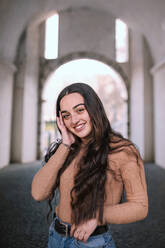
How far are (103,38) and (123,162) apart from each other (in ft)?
29.8

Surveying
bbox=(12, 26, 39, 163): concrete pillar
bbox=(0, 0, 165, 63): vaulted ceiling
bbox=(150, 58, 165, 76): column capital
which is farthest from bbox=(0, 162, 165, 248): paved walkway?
bbox=(0, 0, 165, 63): vaulted ceiling

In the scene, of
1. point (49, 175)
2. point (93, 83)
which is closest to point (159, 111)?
point (49, 175)

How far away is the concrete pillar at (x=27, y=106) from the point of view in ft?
24.6

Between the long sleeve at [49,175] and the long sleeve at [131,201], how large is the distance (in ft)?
0.87

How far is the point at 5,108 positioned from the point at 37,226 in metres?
4.89

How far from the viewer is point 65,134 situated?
1.02m

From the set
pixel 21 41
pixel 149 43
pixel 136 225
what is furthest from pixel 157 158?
pixel 21 41

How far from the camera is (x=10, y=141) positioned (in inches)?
290

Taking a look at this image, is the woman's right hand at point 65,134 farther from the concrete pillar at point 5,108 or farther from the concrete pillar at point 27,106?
the concrete pillar at point 27,106

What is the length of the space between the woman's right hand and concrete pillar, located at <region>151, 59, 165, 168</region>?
608cm

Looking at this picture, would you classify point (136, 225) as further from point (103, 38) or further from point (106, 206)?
point (103, 38)

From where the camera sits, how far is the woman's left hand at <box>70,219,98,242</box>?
842mm

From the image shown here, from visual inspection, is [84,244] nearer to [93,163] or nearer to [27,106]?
[93,163]

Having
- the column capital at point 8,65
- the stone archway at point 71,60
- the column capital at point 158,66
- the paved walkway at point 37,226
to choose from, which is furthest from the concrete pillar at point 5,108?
the column capital at point 158,66
